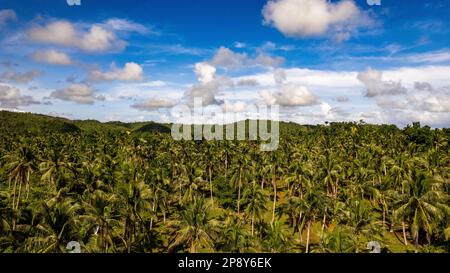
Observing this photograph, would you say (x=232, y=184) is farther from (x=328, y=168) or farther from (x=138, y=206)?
(x=138, y=206)

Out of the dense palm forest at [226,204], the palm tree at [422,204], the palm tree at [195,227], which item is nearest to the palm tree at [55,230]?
the dense palm forest at [226,204]

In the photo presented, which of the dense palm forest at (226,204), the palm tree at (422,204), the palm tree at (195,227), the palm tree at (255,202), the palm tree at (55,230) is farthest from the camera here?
the palm tree at (255,202)

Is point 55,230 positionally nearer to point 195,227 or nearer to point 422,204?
point 195,227

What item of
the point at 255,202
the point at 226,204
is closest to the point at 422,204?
the point at 255,202

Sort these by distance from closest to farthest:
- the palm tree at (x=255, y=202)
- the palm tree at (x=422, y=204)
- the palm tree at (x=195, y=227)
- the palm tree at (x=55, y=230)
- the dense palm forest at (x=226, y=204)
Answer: the palm tree at (x=55, y=230) < the dense palm forest at (x=226, y=204) < the palm tree at (x=195, y=227) < the palm tree at (x=422, y=204) < the palm tree at (x=255, y=202)

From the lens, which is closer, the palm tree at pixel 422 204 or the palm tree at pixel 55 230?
the palm tree at pixel 55 230

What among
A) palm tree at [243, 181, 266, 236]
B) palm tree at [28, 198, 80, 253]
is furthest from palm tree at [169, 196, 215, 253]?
palm tree at [243, 181, 266, 236]

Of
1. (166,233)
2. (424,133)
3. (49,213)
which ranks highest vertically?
(424,133)

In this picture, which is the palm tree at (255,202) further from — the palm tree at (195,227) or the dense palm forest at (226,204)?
the palm tree at (195,227)
